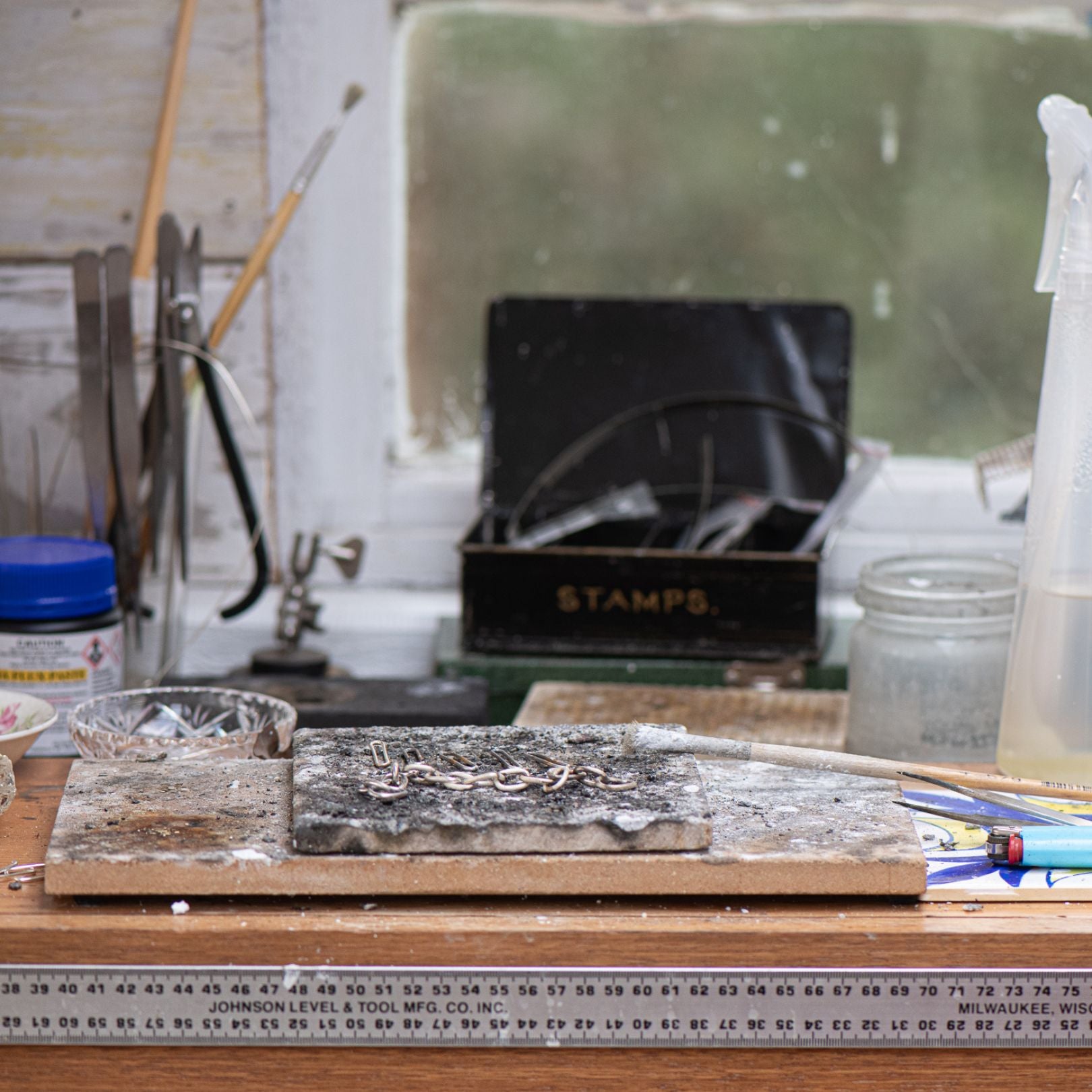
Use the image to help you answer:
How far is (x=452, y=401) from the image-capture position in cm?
147

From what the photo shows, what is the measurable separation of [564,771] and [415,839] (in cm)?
8

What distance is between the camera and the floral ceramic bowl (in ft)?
2.48

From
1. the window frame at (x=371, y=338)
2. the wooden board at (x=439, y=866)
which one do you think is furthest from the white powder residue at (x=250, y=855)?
the window frame at (x=371, y=338)

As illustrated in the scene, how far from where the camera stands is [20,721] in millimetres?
799

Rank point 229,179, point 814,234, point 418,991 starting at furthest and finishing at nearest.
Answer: point 814,234 < point 229,179 < point 418,991

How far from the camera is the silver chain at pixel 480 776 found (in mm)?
633

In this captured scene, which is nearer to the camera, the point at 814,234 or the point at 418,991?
the point at 418,991

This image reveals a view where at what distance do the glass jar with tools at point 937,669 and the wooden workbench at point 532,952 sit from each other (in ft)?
0.95

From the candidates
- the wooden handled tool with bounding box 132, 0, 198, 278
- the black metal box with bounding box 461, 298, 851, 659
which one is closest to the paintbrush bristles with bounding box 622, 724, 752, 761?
the black metal box with bounding box 461, 298, 851, 659

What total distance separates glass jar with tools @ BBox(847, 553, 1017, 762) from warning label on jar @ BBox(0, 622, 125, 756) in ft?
1.64

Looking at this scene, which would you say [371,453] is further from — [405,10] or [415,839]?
[415,839]

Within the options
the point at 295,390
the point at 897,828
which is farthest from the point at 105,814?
the point at 295,390

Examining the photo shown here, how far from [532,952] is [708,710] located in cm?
51

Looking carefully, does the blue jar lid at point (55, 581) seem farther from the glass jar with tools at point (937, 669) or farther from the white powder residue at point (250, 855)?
the glass jar with tools at point (937, 669)
